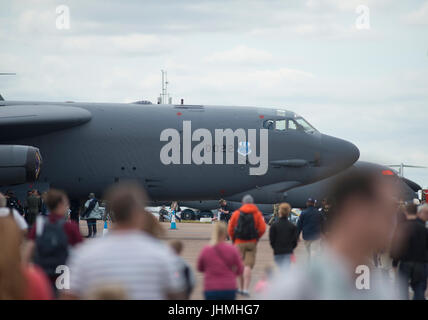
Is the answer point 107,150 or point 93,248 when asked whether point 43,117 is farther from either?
point 93,248

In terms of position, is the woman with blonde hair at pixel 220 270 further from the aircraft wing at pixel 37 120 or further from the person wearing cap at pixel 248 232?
the aircraft wing at pixel 37 120

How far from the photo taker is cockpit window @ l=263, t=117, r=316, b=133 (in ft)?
84.6

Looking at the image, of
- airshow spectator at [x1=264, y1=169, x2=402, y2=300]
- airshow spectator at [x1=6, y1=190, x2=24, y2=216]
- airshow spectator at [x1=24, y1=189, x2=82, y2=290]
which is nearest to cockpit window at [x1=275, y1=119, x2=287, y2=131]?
airshow spectator at [x1=6, y1=190, x2=24, y2=216]

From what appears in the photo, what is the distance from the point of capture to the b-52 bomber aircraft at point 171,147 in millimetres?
25000

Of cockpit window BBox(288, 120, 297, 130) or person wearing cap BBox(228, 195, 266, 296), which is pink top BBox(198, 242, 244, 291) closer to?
person wearing cap BBox(228, 195, 266, 296)

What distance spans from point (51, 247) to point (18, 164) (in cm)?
1426

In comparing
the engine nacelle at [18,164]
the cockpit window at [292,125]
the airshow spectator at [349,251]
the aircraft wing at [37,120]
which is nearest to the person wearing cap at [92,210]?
the aircraft wing at [37,120]

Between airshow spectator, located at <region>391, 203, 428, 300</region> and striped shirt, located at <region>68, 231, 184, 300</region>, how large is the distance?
21.8 feet

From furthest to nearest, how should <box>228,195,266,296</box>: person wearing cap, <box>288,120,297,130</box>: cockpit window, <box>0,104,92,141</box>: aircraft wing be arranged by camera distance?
<box>288,120,297,130</box>: cockpit window
<box>0,104,92,141</box>: aircraft wing
<box>228,195,266,296</box>: person wearing cap

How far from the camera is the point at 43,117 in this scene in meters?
24.7

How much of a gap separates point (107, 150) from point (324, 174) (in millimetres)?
7568

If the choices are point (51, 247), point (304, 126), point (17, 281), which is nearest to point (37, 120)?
point (304, 126)

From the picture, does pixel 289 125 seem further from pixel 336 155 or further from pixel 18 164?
pixel 18 164
